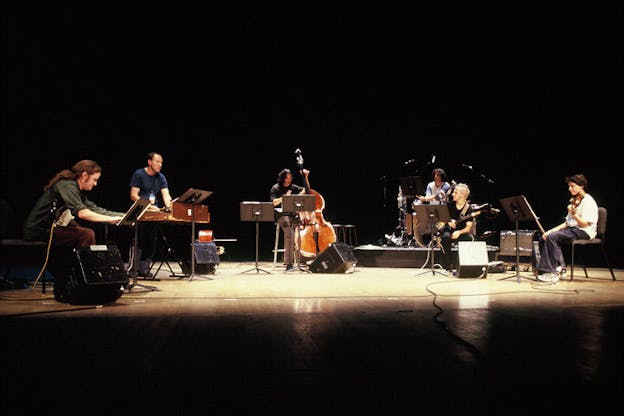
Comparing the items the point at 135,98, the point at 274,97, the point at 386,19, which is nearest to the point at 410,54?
the point at 386,19

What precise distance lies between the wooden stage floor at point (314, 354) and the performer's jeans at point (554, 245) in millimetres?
1604

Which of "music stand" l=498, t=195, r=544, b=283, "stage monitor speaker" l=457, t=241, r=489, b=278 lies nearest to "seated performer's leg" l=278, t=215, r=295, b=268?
"stage monitor speaker" l=457, t=241, r=489, b=278

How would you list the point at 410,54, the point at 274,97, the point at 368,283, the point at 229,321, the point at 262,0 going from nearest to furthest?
the point at 229,321, the point at 368,283, the point at 262,0, the point at 410,54, the point at 274,97

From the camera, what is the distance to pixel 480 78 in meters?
9.42

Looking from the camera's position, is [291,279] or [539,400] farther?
[291,279]

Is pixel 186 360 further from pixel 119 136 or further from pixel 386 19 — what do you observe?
pixel 119 136

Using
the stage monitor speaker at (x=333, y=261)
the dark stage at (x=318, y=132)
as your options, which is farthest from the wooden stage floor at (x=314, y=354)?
the stage monitor speaker at (x=333, y=261)

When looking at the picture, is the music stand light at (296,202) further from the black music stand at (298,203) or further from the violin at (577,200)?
the violin at (577,200)

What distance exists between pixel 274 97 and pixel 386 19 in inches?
102

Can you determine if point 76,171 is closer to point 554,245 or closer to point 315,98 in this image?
point 554,245

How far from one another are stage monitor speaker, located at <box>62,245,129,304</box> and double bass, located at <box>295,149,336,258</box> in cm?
388

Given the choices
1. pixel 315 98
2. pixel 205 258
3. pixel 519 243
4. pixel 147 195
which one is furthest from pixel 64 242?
pixel 315 98

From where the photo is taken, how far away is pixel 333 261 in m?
7.21

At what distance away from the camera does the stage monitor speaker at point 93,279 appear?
159 inches
